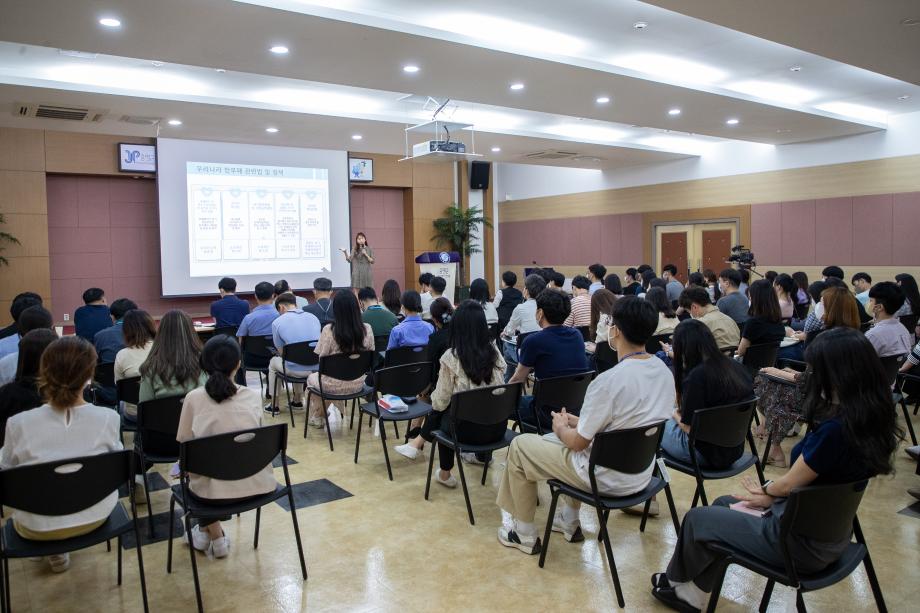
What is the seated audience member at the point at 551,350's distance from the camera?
13.4 feet

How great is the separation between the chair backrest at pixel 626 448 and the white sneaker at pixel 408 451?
7.07ft

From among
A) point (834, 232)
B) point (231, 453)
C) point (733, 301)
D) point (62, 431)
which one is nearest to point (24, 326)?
point (62, 431)

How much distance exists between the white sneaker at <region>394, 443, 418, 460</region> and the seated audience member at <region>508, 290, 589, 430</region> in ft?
3.51

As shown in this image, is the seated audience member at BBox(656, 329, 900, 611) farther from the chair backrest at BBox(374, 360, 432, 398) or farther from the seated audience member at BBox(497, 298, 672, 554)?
the chair backrest at BBox(374, 360, 432, 398)

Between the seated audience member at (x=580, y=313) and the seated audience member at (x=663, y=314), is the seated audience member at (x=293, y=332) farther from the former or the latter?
the seated audience member at (x=663, y=314)

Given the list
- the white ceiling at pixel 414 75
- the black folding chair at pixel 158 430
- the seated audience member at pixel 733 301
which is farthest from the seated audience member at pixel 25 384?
the seated audience member at pixel 733 301

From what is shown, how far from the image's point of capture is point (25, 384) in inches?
123

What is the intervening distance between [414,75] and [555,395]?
163 inches

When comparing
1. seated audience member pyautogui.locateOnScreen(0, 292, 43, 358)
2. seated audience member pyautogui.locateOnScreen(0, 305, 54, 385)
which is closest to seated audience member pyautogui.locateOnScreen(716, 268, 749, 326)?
seated audience member pyautogui.locateOnScreen(0, 305, 54, 385)

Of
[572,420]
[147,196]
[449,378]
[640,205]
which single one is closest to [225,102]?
[147,196]

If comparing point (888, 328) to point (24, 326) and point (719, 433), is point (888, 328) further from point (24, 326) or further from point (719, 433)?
point (24, 326)

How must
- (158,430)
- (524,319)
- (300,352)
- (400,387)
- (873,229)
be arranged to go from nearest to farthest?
(158,430) → (400,387) → (300,352) → (524,319) → (873,229)

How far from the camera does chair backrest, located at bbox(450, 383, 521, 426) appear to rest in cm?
361

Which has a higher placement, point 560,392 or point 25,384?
point 25,384
